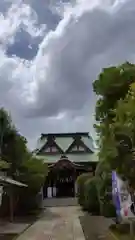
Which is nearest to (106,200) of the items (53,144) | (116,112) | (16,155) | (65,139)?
(16,155)

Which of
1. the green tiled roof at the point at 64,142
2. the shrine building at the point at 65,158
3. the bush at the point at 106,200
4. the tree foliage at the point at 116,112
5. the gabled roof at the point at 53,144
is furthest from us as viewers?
the green tiled roof at the point at 64,142

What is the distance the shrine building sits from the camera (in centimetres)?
5501

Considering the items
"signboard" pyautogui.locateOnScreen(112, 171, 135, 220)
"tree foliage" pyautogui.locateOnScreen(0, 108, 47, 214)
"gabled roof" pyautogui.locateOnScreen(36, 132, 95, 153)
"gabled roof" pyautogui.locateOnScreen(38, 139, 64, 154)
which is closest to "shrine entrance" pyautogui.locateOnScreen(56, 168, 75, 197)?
"gabled roof" pyautogui.locateOnScreen(38, 139, 64, 154)

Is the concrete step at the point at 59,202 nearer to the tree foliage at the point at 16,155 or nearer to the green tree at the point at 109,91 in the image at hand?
the tree foliage at the point at 16,155

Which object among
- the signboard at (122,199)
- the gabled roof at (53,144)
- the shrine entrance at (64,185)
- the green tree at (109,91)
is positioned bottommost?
the signboard at (122,199)

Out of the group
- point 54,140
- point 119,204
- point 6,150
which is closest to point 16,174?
point 6,150

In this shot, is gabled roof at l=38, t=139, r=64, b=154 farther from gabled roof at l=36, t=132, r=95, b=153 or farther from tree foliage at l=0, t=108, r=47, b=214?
tree foliage at l=0, t=108, r=47, b=214

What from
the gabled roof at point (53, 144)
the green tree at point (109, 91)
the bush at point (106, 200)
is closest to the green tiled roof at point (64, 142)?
Answer: the gabled roof at point (53, 144)

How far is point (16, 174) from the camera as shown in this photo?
112 feet

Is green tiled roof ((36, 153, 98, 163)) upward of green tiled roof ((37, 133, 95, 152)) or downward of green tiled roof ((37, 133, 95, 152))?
downward

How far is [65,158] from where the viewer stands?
54.0 metres

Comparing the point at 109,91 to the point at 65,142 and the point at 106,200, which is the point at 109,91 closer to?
the point at 106,200

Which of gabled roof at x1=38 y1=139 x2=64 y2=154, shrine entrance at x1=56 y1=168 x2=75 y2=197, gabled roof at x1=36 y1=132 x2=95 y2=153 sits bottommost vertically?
shrine entrance at x1=56 y1=168 x2=75 y2=197

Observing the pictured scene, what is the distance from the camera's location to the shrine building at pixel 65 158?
55.0 m
